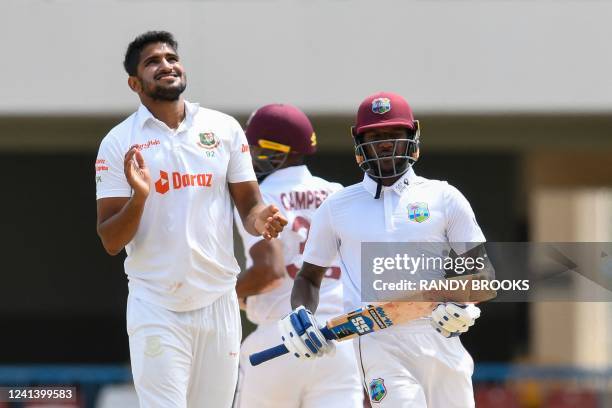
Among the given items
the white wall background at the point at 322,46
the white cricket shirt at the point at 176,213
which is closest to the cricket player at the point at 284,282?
the white cricket shirt at the point at 176,213

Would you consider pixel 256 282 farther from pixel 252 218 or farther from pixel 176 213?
pixel 176 213

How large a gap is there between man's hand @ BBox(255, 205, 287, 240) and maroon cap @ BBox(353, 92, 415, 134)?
0.56 m

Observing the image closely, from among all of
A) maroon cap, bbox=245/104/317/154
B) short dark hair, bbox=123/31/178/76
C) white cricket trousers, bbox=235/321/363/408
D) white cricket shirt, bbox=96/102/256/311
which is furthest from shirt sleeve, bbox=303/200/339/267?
maroon cap, bbox=245/104/317/154

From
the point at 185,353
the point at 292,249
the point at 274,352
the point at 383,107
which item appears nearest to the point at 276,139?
the point at 292,249

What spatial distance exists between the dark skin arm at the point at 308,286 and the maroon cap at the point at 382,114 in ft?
2.01

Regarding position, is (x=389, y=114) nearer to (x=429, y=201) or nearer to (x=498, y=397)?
(x=429, y=201)

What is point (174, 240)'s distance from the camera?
4.90 meters

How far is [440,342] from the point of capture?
4.95 metres

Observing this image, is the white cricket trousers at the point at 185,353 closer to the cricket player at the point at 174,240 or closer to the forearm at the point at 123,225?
the cricket player at the point at 174,240

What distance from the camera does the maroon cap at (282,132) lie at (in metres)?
6.22

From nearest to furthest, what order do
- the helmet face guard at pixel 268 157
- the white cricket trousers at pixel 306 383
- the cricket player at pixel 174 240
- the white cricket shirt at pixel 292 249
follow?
the cricket player at pixel 174 240
the white cricket trousers at pixel 306 383
the white cricket shirt at pixel 292 249
the helmet face guard at pixel 268 157

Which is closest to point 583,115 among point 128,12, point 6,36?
point 128,12

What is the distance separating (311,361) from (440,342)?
894 mm

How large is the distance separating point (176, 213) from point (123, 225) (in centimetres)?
24
